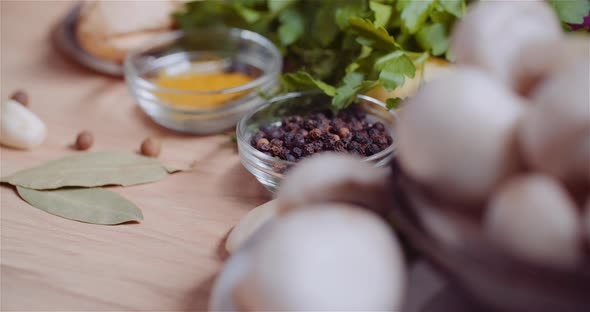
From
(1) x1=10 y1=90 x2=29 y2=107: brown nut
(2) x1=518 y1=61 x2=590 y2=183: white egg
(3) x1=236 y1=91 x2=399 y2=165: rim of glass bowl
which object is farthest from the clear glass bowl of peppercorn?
(1) x1=10 y1=90 x2=29 y2=107: brown nut

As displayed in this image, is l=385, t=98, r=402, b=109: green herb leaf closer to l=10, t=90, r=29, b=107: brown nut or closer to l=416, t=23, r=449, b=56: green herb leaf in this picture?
l=416, t=23, r=449, b=56: green herb leaf

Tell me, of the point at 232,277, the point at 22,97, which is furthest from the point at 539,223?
the point at 22,97

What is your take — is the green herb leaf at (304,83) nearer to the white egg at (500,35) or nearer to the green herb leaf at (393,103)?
the green herb leaf at (393,103)

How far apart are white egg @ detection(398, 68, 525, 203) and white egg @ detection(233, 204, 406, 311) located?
60mm

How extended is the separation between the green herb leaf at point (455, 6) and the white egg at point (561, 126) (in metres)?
0.46

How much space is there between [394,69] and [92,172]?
405 millimetres

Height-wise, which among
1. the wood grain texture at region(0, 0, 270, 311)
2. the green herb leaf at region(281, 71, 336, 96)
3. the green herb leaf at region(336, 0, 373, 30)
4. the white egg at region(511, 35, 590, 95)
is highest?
the white egg at region(511, 35, 590, 95)

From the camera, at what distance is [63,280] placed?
58 centimetres

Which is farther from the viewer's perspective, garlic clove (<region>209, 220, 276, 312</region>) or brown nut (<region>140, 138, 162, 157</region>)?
brown nut (<region>140, 138, 162, 157</region>)

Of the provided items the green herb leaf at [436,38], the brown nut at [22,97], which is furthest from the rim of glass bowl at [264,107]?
the brown nut at [22,97]

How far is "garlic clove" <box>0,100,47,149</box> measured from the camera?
2.70 feet

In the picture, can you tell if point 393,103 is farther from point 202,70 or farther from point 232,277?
point 202,70

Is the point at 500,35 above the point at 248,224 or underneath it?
above

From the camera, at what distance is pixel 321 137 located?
2.30 ft
